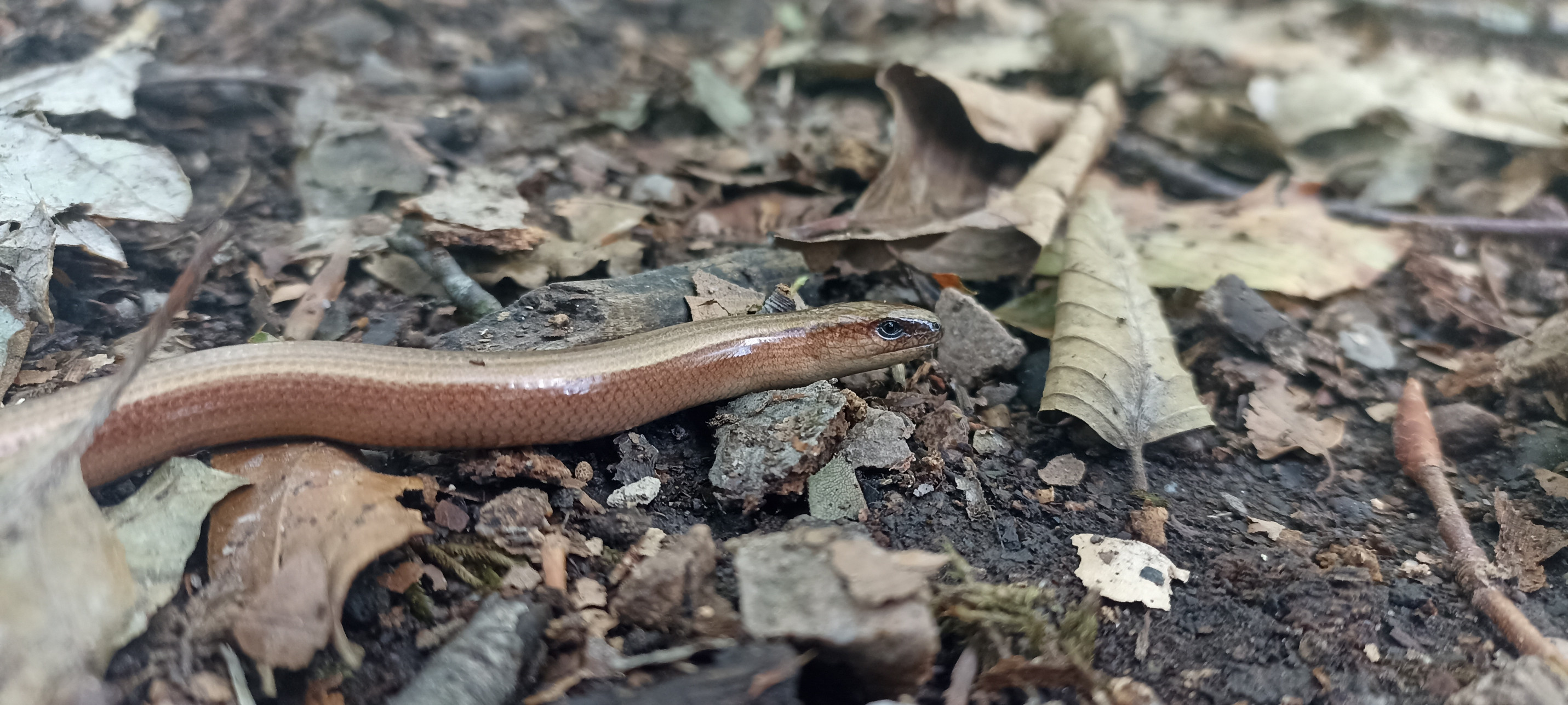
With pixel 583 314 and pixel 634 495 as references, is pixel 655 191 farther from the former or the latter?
pixel 634 495

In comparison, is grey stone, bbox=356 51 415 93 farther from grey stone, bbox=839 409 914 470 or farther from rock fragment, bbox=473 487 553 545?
grey stone, bbox=839 409 914 470

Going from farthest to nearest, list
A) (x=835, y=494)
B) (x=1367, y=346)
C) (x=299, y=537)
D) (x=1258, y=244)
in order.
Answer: (x=1258, y=244) → (x=1367, y=346) → (x=835, y=494) → (x=299, y=537)

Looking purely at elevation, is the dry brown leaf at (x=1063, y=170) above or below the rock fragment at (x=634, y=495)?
above

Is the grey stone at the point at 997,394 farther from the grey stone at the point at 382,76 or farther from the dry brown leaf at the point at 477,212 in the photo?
the grey stone at the point at 382,76

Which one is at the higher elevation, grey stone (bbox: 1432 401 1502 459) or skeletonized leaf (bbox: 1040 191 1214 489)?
→ skeletonized leaf (bbox: 1040 191 1214 489)

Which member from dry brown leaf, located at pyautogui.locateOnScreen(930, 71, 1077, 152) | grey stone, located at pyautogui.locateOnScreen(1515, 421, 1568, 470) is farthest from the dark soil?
dry brown leaf, located at pyautogui.locateOnScreen(930, 71, 1077, 152)

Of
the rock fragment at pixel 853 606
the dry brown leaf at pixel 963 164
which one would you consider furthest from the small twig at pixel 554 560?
the dry brown leaf at pixel 963 164

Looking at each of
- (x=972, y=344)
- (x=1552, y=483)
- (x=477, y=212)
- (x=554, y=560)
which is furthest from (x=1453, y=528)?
(x=477, y=212)
